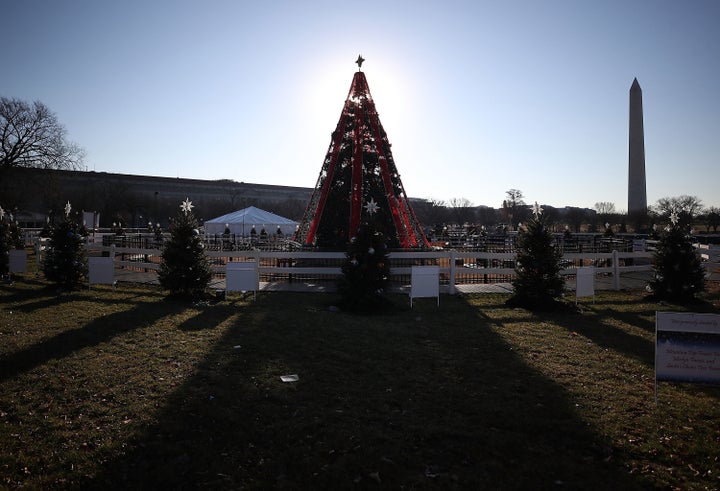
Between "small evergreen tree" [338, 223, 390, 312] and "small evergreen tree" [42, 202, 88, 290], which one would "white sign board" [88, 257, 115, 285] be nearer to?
"small evergreen tree" [42, 202, 88, 290]

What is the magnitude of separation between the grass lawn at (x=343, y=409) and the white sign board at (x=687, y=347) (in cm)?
45

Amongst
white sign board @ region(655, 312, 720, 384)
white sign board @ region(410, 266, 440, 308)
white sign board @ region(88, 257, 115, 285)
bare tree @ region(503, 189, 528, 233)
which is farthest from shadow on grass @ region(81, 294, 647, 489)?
bare tree @ region(503, 189, 528, 233)

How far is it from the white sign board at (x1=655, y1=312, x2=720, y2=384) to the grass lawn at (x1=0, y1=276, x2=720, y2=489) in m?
0.45

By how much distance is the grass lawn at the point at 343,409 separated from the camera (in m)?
3.94

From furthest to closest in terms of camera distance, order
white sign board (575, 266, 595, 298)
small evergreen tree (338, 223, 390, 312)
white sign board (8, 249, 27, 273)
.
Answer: white sign board (8, 249, 27, 273)
white sign board (575, 266, 595, 298)
small evergreen tree (338, 223, 390, 312)

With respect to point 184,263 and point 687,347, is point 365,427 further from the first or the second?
point 184,263

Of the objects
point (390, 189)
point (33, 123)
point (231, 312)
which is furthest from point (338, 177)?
point (33, 123)

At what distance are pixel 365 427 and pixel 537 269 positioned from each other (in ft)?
28.7

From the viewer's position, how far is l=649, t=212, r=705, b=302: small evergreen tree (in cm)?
1262

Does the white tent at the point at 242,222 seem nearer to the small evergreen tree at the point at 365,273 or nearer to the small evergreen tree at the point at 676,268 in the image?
the small evergreen tree at the point at 365,273

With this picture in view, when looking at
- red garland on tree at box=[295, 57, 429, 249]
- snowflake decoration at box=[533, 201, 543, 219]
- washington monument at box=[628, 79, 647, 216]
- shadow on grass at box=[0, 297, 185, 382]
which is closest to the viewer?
shadow on grass at box=[0, 297, 185, 382]

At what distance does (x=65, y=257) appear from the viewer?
14008 millimetres

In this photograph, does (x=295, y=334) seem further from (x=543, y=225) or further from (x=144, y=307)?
(x=543, y=225)

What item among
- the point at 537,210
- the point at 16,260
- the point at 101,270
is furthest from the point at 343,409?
the point at 16,260
